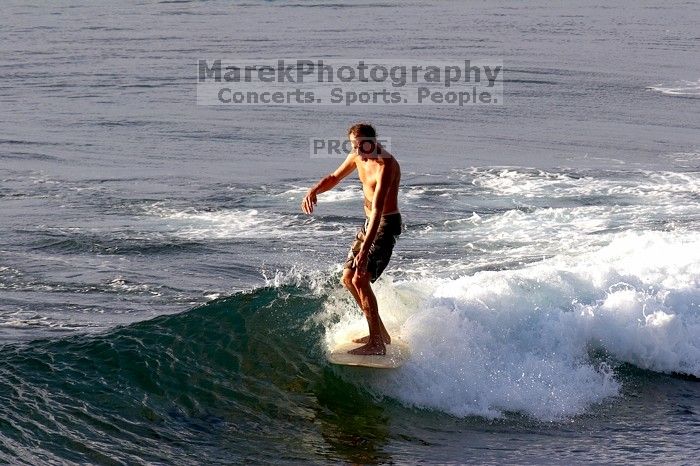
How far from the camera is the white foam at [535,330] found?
10.0 meters

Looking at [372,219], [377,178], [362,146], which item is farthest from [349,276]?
[362,146]

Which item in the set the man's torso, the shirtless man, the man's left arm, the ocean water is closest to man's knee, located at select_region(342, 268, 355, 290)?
the shirtless man

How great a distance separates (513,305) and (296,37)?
25.1 metres

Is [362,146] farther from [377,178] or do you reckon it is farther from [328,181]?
[328,181]

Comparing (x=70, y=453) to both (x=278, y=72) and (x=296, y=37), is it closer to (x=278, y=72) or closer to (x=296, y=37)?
(x=278, y=72)

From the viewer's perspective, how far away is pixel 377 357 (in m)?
9.84

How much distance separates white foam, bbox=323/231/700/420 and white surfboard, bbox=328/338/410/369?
0.42 ft

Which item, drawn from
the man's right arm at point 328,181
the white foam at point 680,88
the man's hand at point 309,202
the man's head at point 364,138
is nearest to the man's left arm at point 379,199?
the man's head at point 364,138

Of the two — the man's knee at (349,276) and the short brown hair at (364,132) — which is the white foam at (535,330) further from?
the short brown hair at (364,132)

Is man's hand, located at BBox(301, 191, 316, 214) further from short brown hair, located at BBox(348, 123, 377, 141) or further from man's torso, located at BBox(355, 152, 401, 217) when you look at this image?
short brown hair, located at BBox(348, 123, 377, 141)

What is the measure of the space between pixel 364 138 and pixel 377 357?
1920mm

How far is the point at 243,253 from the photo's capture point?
1468 centimetres

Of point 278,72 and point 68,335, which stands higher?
point 278,72

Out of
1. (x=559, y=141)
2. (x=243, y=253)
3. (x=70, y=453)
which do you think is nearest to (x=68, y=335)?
(x=70, y=453)
